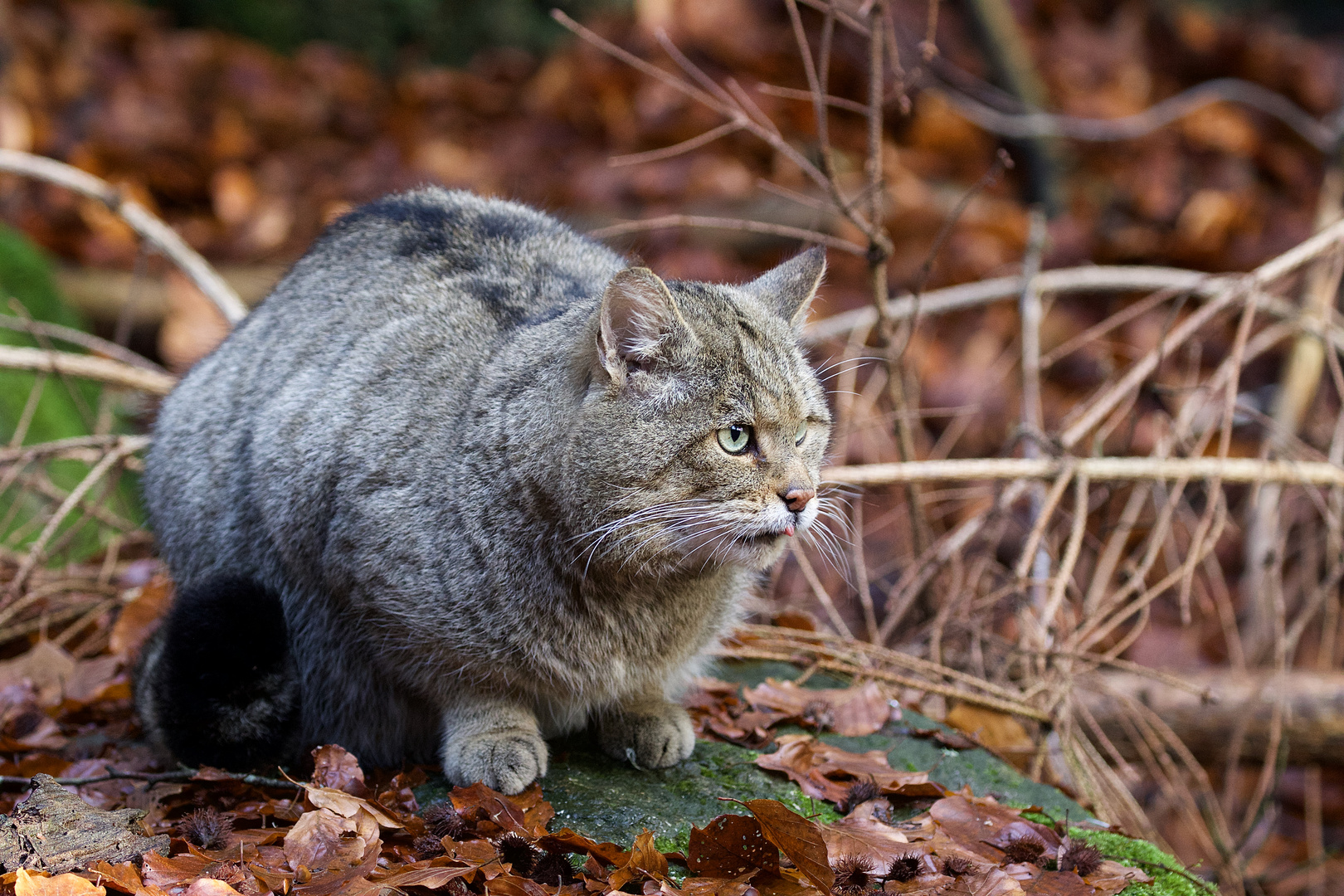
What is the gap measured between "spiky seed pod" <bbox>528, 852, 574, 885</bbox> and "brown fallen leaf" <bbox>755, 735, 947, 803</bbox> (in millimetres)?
662

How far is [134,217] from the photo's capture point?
15.0 feet

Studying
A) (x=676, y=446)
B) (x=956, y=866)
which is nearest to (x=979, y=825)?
(x=956, y=866)

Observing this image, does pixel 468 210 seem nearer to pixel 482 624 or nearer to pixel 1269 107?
pixel 482 624

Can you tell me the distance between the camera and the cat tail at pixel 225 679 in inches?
96.3

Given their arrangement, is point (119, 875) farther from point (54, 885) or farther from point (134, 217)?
point (134, 217)

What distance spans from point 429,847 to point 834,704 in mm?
1268

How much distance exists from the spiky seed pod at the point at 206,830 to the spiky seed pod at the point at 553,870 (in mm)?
630

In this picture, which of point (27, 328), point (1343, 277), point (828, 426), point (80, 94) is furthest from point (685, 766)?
point (80, 94)

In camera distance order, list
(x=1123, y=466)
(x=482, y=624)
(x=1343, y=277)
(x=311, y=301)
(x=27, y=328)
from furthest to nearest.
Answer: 1. (x=1343, y=277)
2. (x=27, y=328)
3. (x=1123, y=466)
4. (x=311, y=301)
5. (x=482, y=624)

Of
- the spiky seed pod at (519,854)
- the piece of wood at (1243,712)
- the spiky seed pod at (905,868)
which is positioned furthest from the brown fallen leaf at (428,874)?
the piece of wood at (1243,712)

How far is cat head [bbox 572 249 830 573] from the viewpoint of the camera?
7.59 ft

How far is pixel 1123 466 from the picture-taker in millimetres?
3564

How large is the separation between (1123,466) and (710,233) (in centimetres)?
386

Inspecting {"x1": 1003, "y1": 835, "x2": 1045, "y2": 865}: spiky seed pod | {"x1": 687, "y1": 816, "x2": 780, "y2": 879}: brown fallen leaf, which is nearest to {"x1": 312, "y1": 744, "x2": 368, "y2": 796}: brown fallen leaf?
{"x1": 687, "y1": 816, "x2": 780, "y2": 879}: brown fallen leaf
